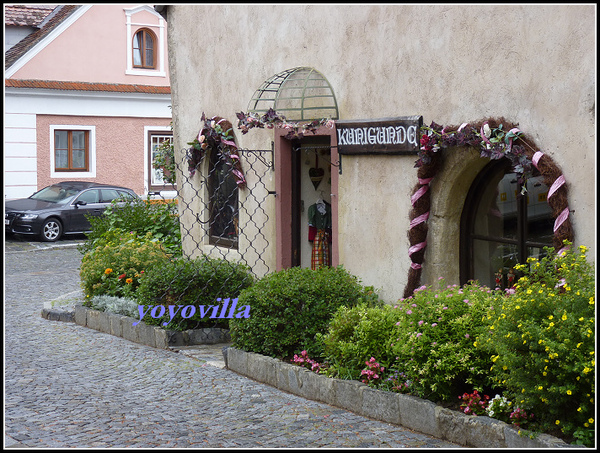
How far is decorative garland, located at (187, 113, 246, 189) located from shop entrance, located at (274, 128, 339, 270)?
2.35 feet

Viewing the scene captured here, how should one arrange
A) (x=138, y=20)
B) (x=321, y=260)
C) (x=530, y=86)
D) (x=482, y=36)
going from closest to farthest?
Answer: (x=530, y=86), (x=482, y=36), (x=321, y=260), (x=138, y=20)

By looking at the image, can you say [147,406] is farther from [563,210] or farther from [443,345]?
[563,210]

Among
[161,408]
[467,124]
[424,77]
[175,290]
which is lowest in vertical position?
[161,408]

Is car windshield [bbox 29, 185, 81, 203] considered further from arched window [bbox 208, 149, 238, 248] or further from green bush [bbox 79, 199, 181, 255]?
A: arched window [bbox 208, 149, 238, 248]

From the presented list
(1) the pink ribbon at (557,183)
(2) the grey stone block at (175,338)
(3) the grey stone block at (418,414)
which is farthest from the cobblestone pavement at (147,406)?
(1) the pink ribbon at (557,183)

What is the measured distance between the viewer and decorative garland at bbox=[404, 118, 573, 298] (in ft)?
21.3

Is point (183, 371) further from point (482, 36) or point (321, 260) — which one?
point (482, 36)

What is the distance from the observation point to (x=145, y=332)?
9578 millimetres

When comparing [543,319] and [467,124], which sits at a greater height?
[467,124]

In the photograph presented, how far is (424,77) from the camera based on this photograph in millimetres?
7883

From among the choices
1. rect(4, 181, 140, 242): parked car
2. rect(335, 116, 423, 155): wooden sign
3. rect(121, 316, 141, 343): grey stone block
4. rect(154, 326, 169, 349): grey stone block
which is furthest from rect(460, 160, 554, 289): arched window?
rect(4, 181, 140, 242): parked car

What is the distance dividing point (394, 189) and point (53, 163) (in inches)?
685

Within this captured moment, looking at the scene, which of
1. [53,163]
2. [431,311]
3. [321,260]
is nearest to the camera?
[431,311]

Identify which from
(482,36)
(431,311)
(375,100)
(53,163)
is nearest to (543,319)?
(431,311)
